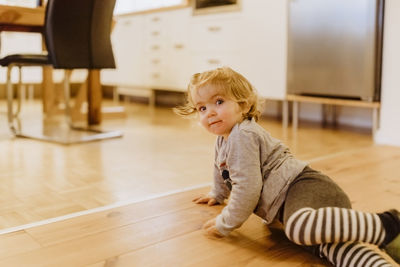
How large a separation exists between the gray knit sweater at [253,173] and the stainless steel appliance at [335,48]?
5.37ft

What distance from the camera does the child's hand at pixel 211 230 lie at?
1104mm

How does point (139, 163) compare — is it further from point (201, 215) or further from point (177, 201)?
point (201, 215)

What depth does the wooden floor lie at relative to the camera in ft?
3.30

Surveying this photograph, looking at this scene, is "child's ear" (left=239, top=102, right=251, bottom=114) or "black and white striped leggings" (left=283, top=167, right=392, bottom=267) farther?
"child's ear" (left=239, top=102, right=251, bottom=114)

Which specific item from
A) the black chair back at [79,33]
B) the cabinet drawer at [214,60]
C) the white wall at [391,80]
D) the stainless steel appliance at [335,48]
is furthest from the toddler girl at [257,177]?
the cabinet drawer at [214,60]

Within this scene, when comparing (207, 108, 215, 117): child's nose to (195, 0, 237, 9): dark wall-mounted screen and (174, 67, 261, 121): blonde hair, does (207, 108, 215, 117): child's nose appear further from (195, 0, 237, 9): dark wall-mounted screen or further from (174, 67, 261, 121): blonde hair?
(195, 0, 237, 9): dark wall-mounted screen

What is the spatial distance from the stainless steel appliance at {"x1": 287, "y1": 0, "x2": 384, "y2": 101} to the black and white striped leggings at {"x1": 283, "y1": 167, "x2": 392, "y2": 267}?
175 centimetres

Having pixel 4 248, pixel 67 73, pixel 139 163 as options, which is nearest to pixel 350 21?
pixel 139 163

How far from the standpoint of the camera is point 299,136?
2.62 m

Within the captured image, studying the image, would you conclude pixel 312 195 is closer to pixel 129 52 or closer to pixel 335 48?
pixel 335 48

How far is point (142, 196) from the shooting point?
146 cm

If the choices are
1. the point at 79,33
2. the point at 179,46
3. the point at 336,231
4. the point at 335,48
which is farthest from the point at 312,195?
the point at 179,46

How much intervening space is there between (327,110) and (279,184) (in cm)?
232

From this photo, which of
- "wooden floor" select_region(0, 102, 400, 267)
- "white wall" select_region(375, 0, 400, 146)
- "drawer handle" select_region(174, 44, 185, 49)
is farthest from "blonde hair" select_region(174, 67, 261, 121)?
"drawer handle" select_region(174, 44, 185, 49)
